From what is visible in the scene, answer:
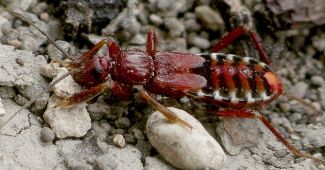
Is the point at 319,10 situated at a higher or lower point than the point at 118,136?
higher

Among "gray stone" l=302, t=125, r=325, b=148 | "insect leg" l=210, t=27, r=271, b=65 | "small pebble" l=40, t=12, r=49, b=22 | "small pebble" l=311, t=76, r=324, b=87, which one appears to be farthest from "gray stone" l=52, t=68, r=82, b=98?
"small pebble" l=311, t=76, r=324, b=87

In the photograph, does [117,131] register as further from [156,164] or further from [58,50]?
[58,50]

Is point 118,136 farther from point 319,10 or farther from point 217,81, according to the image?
point 319,10

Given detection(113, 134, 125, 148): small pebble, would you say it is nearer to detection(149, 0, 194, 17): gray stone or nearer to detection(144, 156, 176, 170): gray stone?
detection(144, 156, 176, 170): gray stone

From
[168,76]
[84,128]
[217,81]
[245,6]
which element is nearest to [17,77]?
[84,128]

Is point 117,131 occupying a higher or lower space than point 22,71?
lower

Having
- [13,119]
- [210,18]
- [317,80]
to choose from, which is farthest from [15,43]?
[317,80]

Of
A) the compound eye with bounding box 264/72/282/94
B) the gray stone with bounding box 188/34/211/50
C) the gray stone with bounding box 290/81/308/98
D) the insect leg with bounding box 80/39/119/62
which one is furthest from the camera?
the gray stone with bounding box 188/34/211/50
